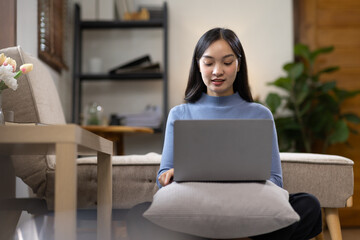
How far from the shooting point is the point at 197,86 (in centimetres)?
156

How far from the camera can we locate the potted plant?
10.6 ft

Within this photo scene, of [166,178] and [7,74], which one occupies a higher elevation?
[7,74]

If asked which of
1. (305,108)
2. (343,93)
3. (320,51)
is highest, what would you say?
(320,51)

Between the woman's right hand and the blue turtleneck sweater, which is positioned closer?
the woman's right hand

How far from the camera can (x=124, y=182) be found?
185 centimetres

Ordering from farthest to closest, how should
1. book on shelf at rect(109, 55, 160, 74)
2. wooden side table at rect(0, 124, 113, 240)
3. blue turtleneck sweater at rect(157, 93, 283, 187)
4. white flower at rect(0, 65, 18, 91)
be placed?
book on shelf at rect(109, 55, 160, 74) → blue turtleneck sweater at rect(157, 93, 283, 187) → white flower at rect(0, 65, 18, 91) → wooden side table at rect(0, 124, 113, 240)

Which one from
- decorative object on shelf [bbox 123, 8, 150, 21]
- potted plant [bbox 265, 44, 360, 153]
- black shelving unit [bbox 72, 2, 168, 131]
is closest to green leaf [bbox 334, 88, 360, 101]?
potted plant [bbox 265, 44, 360, 153]

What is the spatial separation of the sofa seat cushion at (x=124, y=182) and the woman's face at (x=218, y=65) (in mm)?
518

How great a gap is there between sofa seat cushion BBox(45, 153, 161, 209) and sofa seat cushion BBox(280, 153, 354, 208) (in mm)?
524

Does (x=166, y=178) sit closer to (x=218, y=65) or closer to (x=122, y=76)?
(x=218, y=65)

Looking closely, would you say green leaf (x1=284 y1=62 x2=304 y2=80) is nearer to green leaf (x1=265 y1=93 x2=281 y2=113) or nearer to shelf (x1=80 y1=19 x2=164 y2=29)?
green leaf (x1=265 y1=93 x2=281 y2=113)

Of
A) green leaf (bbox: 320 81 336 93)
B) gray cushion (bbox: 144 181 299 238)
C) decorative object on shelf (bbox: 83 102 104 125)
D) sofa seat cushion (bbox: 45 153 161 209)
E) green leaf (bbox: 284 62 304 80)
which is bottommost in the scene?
sofa seat cushion (bbox: 45 153 161 209)

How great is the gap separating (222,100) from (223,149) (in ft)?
1.55

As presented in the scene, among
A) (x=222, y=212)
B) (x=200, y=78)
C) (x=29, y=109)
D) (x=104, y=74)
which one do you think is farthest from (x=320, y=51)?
(x=222, y=212)
